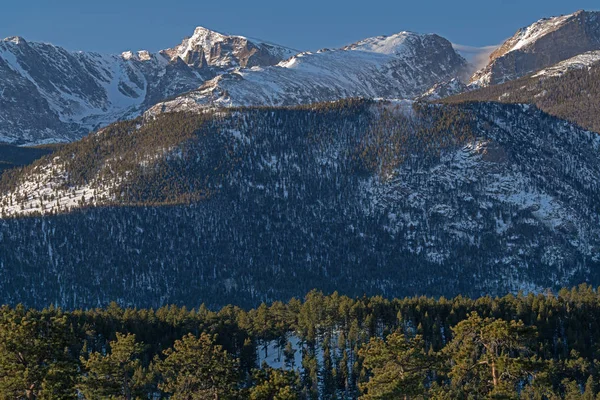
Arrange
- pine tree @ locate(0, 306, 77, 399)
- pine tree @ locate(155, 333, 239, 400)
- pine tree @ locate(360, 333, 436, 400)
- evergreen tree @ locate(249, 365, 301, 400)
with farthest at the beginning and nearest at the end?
pine tree @ locate(155, 333, 239, 400), evergreen tree @ locate(249, 365, 301, 400), pine tree @ locate(360, 333, 436, 400), pine tree @ locate(0, 306, 77, 399)

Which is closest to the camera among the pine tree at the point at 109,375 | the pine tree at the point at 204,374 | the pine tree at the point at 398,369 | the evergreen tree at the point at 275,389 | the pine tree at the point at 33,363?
the pine tree at the point at 33,363

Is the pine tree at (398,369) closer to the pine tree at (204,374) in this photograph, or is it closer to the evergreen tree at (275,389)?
the evergreen tree at (275,389)

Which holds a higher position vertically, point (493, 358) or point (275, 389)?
point (493, 358)

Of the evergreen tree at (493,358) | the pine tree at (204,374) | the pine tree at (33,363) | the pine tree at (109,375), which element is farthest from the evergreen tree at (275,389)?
the pine tree at (33,363)

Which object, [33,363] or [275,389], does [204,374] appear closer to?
[275,389]

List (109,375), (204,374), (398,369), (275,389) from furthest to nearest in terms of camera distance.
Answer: (109,375), (275,389), (204,374), (398,369)

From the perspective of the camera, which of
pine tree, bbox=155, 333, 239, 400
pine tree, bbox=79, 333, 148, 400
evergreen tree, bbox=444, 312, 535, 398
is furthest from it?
pine tree, bbox=79, 333, 148, 400

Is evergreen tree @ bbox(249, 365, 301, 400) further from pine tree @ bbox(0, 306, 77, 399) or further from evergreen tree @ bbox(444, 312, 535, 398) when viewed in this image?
pine tree @ bbox(0, 306, 77, 399)

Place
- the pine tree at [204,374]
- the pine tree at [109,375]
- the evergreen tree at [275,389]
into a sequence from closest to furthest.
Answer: the evergreen tree at [275,389]
the pine tree at [204,374]
the pine tree at [109,375]

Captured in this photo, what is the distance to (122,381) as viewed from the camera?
106m

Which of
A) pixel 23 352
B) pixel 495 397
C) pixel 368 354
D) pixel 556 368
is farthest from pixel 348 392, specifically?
pixel 23 352

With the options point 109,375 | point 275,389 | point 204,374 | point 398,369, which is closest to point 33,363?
point 109,375

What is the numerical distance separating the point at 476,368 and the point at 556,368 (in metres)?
87.2

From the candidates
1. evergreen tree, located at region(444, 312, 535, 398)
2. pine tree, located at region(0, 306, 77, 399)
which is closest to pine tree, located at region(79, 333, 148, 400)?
pine tree, located at region(0, 306, 77, 399)
